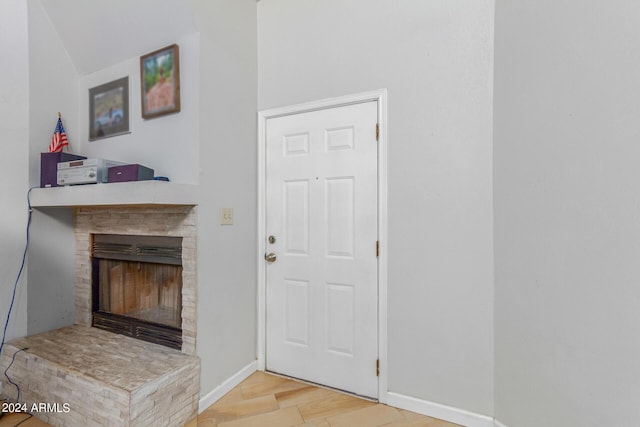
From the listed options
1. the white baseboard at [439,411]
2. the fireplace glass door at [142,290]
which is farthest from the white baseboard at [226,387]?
the white baseboard at [439,411]

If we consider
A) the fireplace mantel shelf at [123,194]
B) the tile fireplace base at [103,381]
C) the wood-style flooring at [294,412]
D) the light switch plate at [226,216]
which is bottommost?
the wood-style flooring at [294,412]

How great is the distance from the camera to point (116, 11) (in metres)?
1.88

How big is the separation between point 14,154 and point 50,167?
0.27m

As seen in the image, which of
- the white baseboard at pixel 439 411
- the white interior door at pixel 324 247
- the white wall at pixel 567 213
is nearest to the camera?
the white wall at pixel 567 213

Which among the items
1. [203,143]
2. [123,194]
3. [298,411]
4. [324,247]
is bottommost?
[298,411]

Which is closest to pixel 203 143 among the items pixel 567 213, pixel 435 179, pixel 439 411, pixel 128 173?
pixel 128 173

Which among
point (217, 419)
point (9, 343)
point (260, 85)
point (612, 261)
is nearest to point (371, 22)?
point (260, 85)

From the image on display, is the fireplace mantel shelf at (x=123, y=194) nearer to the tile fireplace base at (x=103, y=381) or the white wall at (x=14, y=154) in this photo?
the white wall at (x=14, y=154)

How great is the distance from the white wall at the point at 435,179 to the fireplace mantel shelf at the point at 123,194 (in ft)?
4.22

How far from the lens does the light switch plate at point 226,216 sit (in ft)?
6.45

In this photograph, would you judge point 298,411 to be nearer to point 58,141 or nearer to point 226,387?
point 226,387

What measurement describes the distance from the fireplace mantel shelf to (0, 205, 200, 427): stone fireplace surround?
161 millimetres

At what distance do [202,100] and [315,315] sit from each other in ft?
5.60

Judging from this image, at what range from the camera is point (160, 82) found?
1.90 meters
